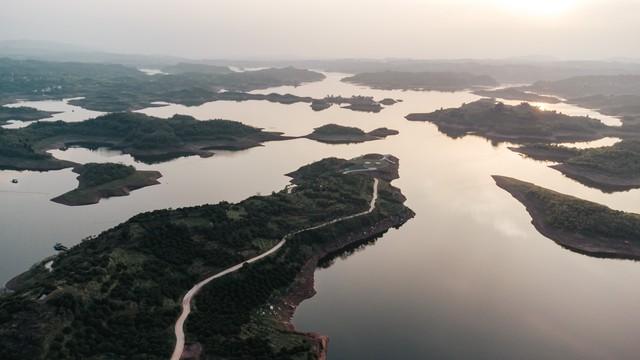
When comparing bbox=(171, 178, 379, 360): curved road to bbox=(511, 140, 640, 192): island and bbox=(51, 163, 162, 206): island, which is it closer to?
bbox=(51, 163, 162, 206): island

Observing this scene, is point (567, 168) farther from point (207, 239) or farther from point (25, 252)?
point (25, 252)

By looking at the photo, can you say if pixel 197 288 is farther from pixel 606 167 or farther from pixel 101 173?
pixel 606 167

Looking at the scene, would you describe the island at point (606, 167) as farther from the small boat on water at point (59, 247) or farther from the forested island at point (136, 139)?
the small boat on water at point (59, 247)

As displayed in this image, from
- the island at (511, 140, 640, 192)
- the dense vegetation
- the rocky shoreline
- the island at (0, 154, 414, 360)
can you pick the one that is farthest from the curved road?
the island at (511, 140, 640, 192)

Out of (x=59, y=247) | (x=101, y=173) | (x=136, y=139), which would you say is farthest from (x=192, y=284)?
(x=136, y=139)

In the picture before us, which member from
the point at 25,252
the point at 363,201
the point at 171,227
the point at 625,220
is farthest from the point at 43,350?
the point at 625,220

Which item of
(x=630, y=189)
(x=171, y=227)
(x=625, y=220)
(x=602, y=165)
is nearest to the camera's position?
(x=171, y=227)
